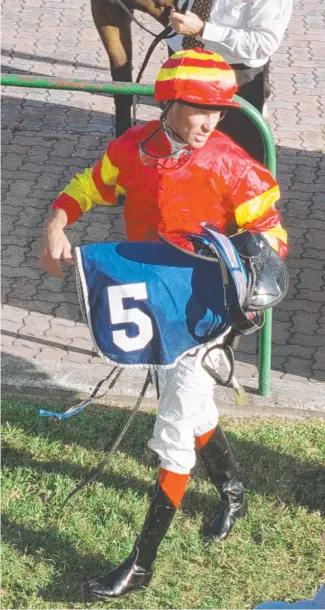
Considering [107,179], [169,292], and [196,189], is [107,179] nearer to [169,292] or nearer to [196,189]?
[196,189]

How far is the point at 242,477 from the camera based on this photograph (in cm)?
446

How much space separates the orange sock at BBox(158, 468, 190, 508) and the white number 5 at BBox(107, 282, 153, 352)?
584 millimetres

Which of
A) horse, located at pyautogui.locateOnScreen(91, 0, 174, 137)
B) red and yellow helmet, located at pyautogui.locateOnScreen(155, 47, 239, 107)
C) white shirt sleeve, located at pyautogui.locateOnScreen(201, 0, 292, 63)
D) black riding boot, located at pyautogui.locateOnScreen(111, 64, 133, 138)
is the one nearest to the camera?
red and yellow helmet, located at pyautogui.locateOnScreen(155, 47, 239, 107)

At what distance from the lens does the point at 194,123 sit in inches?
136

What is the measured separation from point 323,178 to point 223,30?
2162 millimetres

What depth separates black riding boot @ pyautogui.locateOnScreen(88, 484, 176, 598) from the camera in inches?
149

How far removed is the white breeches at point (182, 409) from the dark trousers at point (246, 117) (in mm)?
1880

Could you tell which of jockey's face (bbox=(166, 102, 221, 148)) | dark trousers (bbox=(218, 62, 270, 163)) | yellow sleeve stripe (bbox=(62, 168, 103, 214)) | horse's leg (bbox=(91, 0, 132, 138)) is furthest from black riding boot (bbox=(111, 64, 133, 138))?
jockey's face (bbox=(166, 102, 221, 148))

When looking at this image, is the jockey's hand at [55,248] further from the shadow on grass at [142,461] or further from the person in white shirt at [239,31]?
the person in white shirt at [239,31]

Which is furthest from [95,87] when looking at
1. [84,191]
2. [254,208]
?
[254,208]

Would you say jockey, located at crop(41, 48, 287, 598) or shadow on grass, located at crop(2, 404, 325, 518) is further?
shadow on grass, located at crop(2, 404, 325, 518)

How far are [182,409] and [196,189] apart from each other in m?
0.77

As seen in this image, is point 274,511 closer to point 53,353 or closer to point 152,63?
point 53,353

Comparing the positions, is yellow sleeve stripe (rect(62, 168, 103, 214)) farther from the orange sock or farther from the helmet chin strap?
the orange sock
